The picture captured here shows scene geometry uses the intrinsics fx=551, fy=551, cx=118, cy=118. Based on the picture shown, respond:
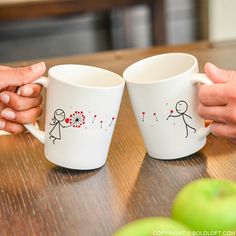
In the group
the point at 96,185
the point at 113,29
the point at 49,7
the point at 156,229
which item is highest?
the point at 156,229

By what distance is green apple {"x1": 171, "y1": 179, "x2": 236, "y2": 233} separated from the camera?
0.49 meters

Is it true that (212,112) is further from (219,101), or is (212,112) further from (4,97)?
(4,97)

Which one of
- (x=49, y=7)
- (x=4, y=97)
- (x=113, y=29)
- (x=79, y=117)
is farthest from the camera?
(x=113, y=29)

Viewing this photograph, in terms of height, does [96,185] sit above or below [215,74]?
below

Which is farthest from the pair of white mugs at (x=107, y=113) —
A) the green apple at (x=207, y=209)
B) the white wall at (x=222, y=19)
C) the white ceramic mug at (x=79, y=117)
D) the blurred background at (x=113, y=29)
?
the white wall at (x=222, y=19)

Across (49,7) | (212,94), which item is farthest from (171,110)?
(49,7)

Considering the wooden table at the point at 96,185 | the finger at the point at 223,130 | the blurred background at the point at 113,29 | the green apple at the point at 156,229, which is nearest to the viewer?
the green apple at the point at 156,229

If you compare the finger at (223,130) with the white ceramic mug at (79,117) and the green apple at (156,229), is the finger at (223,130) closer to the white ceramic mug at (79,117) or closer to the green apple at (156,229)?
the white ceramic mug at (79,117)

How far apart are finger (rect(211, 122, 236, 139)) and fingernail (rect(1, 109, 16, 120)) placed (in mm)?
294

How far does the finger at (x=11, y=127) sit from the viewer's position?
2.71 feet

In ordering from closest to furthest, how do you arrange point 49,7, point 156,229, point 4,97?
point 156,229
point 4,97
point 49,7

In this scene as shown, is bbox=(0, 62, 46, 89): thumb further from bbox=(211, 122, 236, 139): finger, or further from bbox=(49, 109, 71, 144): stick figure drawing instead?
bbox=(211, 122, 236, 139): finger

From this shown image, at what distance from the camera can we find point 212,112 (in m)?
0.73

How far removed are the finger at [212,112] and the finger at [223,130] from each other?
0.4 inches
